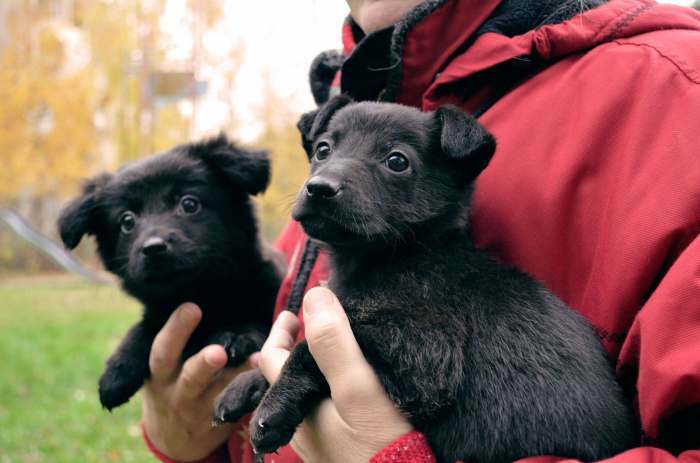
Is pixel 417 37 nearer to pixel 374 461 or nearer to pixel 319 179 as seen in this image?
pixel 319 179

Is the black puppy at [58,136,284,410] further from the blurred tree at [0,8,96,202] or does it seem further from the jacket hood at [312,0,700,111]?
the blurred tree at [0,8,96,202]

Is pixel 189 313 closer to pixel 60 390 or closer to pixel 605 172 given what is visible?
pixel 605 172

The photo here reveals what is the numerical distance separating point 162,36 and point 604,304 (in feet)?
45.3

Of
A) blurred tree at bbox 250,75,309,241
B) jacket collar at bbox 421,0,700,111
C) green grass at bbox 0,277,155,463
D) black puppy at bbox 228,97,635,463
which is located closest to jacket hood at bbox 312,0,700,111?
jacket collar at bbox 421,0,700,111

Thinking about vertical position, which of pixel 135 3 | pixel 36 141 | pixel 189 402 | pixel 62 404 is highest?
pixel 189 402

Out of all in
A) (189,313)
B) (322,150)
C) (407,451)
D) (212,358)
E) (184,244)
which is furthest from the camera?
(184,244)

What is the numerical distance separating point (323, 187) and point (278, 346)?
1.70 feet

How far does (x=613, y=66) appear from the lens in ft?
5.93

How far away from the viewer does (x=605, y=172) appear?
68.9 inches

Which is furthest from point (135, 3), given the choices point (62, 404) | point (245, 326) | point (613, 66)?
point (613, 66)

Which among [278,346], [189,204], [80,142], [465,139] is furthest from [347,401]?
[80,142]

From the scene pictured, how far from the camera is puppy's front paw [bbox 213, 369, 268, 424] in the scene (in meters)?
2.18

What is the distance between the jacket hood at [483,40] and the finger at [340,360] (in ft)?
2.71

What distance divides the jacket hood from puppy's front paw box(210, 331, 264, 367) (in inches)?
44.6
